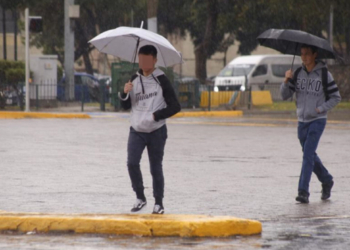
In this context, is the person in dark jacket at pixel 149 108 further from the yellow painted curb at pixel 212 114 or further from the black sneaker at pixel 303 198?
the yellow painted curb at pixel 212 114

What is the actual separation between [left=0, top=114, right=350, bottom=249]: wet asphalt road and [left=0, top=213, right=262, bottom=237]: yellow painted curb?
124mm

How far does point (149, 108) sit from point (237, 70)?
121 ft

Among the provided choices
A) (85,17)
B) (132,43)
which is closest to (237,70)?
(85,17)

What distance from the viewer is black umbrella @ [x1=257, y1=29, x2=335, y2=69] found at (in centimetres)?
994

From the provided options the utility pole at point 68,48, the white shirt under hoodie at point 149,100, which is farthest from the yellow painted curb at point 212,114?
the white shirt under hoodie at point 149,100

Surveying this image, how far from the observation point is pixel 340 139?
19.9 meters

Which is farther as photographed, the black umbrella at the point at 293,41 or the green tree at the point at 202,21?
the green tree at the point at 202,21

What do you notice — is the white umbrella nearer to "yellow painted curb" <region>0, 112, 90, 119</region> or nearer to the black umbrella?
the black umbrella

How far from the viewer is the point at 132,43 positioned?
939 centimetres

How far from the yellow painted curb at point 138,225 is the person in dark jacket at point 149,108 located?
1006mm

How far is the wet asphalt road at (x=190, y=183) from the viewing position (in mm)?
7441

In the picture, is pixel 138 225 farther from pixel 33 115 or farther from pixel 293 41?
pixel 33 115

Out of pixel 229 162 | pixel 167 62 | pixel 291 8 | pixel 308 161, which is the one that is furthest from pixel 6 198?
pixel 291 8

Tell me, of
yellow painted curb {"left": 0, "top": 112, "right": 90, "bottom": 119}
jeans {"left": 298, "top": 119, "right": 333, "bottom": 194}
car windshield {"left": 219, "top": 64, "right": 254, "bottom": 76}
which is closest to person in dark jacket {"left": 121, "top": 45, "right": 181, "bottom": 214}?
jeans {"left": 298, "top": 119, "right": 333, "bottom": 194}
